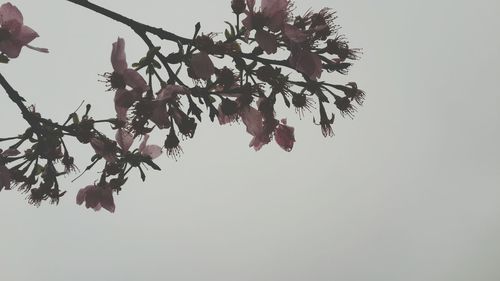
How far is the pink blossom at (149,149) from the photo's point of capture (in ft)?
13.9

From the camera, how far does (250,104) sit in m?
3.23

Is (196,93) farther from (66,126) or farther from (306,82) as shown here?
(66,126)

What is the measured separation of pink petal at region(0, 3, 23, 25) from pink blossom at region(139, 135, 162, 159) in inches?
49.5

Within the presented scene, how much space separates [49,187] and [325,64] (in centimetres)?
245

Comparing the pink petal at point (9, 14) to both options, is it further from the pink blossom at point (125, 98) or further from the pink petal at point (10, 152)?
the pink blossom at point (125, 98)

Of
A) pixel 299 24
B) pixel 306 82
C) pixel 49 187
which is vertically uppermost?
pixel 299 24

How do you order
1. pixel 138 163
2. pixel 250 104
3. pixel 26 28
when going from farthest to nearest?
pixel 138 163 < pixel 26 28 < pixel 250 104

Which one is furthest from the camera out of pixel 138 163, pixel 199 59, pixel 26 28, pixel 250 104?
pixel 138 163

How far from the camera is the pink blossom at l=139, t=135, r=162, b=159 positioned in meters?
4.23

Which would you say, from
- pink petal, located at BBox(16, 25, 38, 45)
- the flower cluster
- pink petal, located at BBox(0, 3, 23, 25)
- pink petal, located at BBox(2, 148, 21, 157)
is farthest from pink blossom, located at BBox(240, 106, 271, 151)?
pink petal, located at BBox(2, 148, 21, 157)

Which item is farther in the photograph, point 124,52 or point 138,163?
point 138,163

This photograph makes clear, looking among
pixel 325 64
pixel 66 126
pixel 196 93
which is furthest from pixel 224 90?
pixel 66 126

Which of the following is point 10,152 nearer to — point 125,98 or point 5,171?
point 5,171

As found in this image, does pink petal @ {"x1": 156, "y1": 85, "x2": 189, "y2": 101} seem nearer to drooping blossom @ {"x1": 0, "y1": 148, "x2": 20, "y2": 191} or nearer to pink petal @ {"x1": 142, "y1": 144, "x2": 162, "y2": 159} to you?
pink petal @ {"x1": 142, "y1": 144, "x2": 162, "y2": 159}
